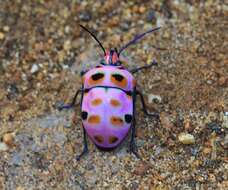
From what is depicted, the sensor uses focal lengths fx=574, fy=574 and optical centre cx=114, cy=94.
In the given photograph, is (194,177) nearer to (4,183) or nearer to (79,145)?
(79,145)

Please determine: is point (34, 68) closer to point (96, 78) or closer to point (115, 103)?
point (96, 78)

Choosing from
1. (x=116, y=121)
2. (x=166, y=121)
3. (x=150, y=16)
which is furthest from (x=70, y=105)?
(x=150, y=16)

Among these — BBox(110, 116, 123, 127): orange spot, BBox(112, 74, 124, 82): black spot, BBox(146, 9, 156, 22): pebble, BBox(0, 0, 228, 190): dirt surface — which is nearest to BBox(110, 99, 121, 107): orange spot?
BBox(110, 116, 123, 127): orange spot

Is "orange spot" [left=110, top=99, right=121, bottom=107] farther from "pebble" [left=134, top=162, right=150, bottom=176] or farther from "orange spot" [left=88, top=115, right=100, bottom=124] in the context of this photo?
A: "pebble" [left=134, top=162, right=150, bottom=176]

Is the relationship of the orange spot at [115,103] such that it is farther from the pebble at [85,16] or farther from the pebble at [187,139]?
the pebble at [85,16]

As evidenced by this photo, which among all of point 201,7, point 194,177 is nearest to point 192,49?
point 201,7

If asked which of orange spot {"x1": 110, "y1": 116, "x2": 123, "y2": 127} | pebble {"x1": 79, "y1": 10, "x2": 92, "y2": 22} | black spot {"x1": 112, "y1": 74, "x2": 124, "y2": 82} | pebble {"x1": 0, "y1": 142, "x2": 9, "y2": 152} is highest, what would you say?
pebble {"x1": 79, "y1": 10, "x2": 92, "y2": 22}
